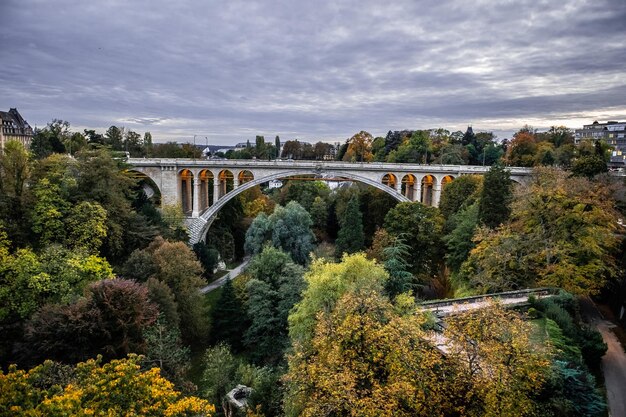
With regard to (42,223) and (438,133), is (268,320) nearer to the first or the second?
(42,223)

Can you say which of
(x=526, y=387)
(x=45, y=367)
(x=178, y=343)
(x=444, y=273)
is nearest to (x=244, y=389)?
(x=178, y=343)

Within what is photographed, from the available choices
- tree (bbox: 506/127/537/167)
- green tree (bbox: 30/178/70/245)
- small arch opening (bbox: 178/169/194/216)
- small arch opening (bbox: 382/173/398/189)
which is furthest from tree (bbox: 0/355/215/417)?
tree (bbox: 506/127/537/167)

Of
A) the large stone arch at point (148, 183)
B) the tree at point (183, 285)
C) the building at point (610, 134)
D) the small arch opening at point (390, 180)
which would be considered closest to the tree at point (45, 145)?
the large stone arch at point (148, 183)

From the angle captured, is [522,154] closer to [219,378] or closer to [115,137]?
[219,378]

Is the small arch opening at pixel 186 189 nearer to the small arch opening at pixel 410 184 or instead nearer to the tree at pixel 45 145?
the tree at pixel 45 145

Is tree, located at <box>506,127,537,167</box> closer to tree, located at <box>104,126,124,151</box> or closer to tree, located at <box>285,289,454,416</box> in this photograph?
tree, located at <box>285,289,454,416</box>

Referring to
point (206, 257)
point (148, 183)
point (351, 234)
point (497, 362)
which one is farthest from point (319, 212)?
point (497, 362)
